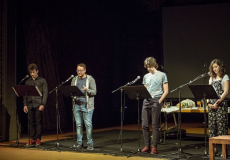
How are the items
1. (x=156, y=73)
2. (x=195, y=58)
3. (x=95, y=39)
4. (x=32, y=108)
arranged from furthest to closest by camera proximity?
(x=95, y=39), (x=195, y=58), (x=32, y=108), (x=156, y=73)

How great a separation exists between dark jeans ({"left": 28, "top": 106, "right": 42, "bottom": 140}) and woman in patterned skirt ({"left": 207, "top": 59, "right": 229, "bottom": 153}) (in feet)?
11.2

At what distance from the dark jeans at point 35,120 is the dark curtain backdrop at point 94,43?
97.0 inches

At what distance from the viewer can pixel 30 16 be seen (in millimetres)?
9602

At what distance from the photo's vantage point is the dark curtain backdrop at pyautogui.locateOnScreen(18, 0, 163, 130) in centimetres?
988

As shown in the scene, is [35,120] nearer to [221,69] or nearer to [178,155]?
[178,155]

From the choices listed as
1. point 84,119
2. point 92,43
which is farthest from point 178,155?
point 92,43

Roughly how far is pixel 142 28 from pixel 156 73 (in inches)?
261

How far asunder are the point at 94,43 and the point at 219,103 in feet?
20.7

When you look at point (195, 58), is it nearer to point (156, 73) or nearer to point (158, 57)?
point (158, 57)

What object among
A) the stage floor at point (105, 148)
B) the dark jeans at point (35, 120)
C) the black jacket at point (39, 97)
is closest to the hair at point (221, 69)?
the stage floor at point (105, 148)

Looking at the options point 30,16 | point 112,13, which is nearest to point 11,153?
point 30,16

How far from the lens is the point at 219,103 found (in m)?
5.71

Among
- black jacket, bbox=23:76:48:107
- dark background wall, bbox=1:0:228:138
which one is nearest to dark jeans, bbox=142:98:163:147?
black jacket, bbox=23:76:48:107

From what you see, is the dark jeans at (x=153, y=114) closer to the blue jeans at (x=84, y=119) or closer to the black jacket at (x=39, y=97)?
the blue jeans at (x=84, y=119)
